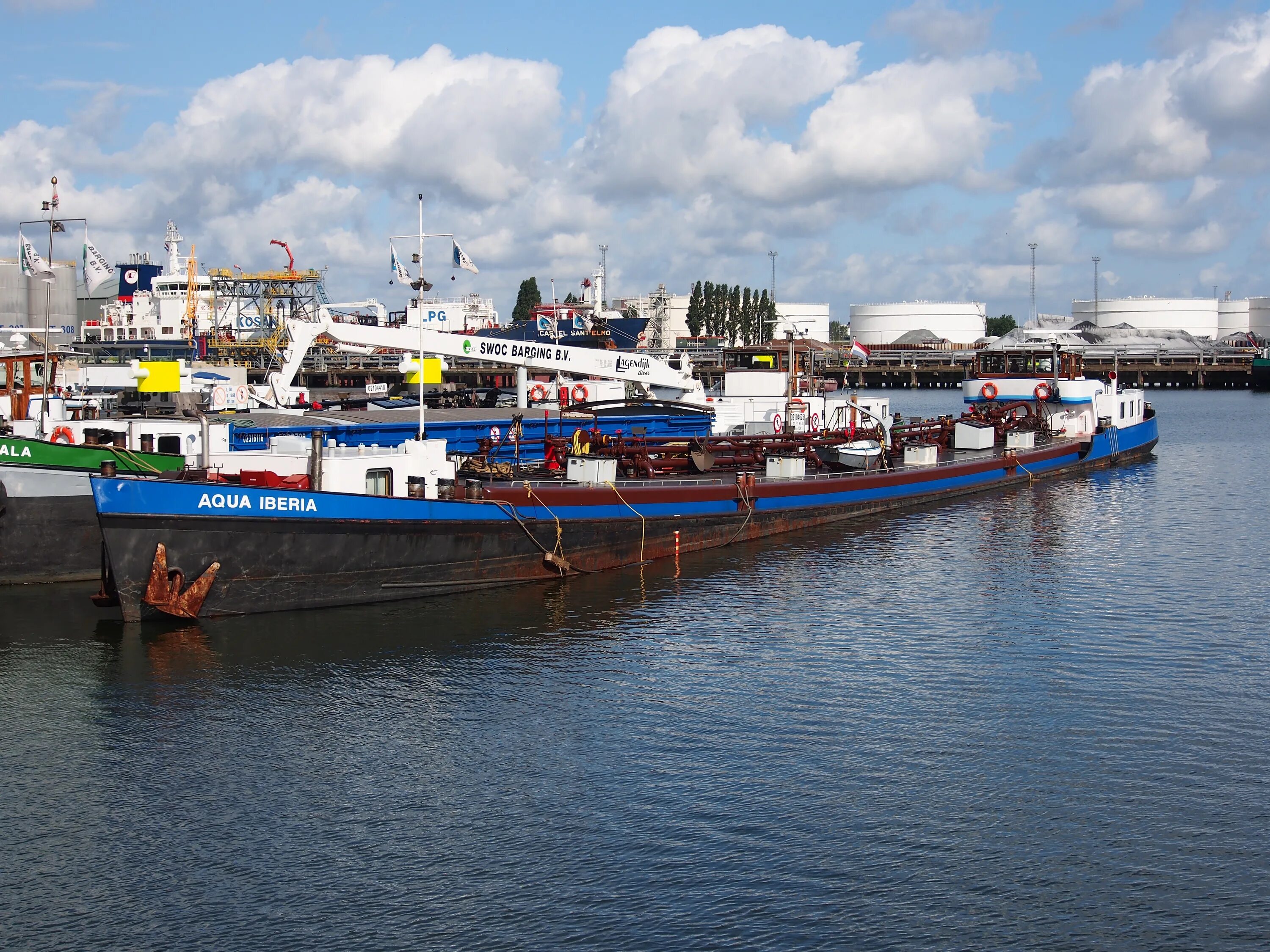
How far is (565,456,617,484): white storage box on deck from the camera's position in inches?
1407

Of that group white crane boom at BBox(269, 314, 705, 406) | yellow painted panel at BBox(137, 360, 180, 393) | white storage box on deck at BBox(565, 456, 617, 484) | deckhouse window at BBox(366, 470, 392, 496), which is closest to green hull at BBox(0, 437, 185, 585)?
yellow painted panel at BBox(137, 360, 180, 393)

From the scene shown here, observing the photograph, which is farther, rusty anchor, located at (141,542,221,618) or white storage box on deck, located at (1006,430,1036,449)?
white storage box on deck, located at (1006,430,1036,449)

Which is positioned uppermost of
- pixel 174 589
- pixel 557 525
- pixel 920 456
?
pixel 920 456

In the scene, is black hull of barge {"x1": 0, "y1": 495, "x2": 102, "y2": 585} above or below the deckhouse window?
below

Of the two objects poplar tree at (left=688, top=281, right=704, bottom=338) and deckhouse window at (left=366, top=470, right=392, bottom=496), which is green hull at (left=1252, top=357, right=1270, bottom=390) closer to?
poplar tree at (left=688, top=281, right=704, bottom=338)

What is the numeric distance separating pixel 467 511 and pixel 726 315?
144836 mm

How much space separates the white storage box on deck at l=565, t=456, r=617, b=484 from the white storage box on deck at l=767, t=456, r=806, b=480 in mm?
7473

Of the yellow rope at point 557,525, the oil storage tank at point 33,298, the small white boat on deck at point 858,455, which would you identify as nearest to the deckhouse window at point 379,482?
the yellow rope at point 557,525

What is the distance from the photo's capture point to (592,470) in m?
35.8

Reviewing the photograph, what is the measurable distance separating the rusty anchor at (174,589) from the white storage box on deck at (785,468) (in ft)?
66.9

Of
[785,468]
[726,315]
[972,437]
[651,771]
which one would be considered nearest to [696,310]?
[726,315]

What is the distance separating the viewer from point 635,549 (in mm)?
35219

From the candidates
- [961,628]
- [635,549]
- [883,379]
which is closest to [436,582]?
[635,549]

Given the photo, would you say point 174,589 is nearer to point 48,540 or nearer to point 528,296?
point 48,540
